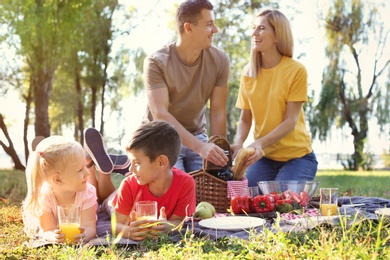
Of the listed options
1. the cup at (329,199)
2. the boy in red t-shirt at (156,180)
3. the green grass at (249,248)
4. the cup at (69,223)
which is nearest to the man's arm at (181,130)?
the boy in red t-shirt at (156,180)

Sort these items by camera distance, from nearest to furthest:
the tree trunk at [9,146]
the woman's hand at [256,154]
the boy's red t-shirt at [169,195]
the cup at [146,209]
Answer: the cup at [146,209] < the boy's red t-shirt at [169,195] < the woman's hand at [256,154] < the tree trunk at [9,146]

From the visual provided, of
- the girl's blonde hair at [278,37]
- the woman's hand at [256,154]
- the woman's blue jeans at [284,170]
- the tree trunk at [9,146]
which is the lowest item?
the woman's blue jeans at [284,170]

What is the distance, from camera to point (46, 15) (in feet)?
45.6

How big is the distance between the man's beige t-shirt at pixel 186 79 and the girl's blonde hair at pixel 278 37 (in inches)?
9.7

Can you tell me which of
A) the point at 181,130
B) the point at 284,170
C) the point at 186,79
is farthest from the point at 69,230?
the point at 284,170

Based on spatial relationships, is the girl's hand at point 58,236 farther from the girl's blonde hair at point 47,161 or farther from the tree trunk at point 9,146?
the tree trunk at point 9,146

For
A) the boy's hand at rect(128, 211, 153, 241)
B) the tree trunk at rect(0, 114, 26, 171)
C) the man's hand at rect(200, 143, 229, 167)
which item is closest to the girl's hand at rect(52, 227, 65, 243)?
the boy's hand at rect(128, 211, 153, 241)

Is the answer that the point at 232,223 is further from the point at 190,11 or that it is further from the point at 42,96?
the point at 42,96

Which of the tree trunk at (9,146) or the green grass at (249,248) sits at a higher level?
the tree trunk at (9,146)

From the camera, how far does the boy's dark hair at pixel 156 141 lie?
343 cm

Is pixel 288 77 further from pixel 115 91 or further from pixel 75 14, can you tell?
pixel 115 91

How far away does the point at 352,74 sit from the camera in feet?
65.0

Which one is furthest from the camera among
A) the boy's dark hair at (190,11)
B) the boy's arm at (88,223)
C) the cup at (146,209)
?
the boy's dark hair at (190,11)

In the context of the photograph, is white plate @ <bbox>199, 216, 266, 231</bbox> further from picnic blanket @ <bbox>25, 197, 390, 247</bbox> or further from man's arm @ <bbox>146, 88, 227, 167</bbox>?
man's arm @ <bbox>146, 88, 227, 167</bbox>
